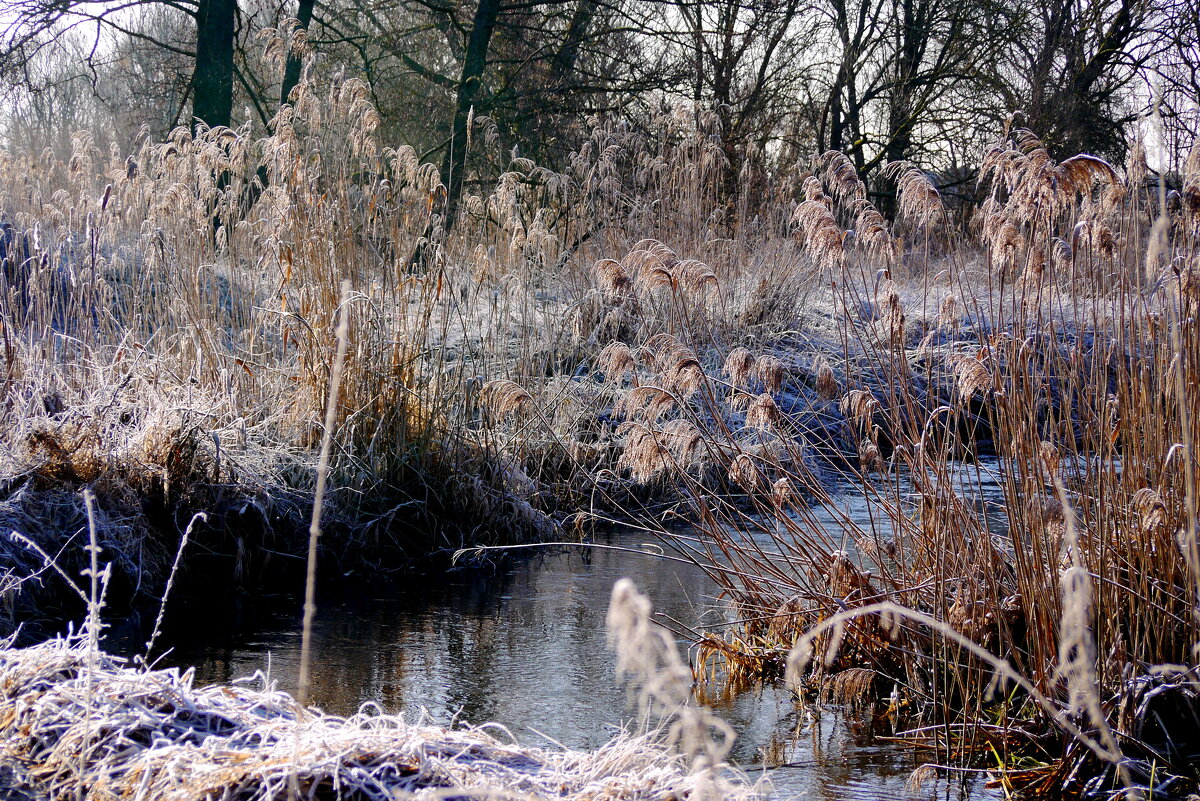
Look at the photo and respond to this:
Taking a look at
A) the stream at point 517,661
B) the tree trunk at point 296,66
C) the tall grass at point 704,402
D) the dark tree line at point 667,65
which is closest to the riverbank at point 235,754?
the stream at point 517,661

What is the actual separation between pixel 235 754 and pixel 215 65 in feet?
31.7

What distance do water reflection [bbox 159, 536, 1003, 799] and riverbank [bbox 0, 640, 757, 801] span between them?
1.24 ft

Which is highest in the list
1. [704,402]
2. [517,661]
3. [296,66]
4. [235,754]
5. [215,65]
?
[296,66]

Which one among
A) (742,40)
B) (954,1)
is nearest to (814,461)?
(742,40)

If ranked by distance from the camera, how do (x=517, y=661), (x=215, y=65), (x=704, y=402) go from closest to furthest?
(x=517, y=661) < (x=704, y=402) < (x=215, y=65)

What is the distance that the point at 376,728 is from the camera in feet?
6.32

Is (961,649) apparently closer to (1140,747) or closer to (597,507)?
(1140,747)

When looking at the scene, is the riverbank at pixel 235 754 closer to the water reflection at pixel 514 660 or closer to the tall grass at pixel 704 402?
the water reflection at pixel 514 660

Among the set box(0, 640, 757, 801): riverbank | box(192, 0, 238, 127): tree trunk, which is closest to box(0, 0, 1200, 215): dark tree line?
box(192, 0, 238, 127): tree trunk

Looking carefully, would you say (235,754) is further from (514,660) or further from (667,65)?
(667,65)

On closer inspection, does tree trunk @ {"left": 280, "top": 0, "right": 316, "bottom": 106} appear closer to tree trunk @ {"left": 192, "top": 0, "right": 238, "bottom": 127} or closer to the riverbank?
tree trunk @ {"left": 192, "top": 0, "right": 238, "bottom": 127}

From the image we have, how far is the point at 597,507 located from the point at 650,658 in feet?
17.4

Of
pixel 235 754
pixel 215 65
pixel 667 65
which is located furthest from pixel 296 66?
pixel 235 754

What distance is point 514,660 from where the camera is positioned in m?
3.55
